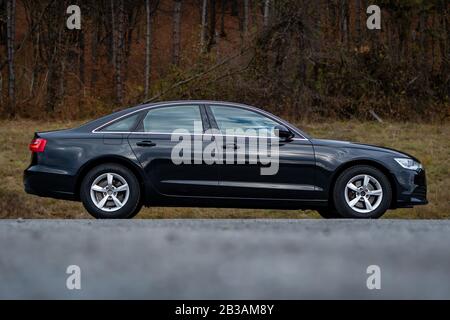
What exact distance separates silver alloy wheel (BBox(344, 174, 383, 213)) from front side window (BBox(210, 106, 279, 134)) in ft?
3.51

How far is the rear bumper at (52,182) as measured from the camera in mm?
9398

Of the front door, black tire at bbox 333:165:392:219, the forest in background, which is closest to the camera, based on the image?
the front door

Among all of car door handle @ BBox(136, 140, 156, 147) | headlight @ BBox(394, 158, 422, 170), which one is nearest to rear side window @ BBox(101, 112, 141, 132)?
car door handle @ BBox(136, 140, 156, 147)

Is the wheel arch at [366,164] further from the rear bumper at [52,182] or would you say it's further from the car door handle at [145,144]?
the rear bumper at [52,182]

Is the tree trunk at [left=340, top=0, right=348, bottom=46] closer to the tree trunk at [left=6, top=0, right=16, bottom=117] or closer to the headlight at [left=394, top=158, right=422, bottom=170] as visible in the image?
the tree trunk at [left=6, top=0, right=16, bottom=117]

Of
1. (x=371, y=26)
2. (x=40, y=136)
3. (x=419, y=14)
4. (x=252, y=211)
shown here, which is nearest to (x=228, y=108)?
(x=40, y=136)

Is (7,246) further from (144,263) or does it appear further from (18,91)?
(18,91)

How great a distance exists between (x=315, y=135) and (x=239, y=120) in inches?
374

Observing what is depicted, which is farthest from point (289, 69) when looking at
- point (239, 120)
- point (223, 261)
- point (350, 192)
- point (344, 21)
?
point (223, 261)

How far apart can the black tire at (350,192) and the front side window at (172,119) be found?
1647 millimetres

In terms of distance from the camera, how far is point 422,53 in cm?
2634

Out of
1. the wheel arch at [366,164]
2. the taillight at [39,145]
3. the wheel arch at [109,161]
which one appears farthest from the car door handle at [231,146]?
the taillight at [39,145]

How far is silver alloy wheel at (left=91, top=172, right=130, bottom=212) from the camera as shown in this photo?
939 cm

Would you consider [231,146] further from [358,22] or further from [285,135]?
[358,22]
